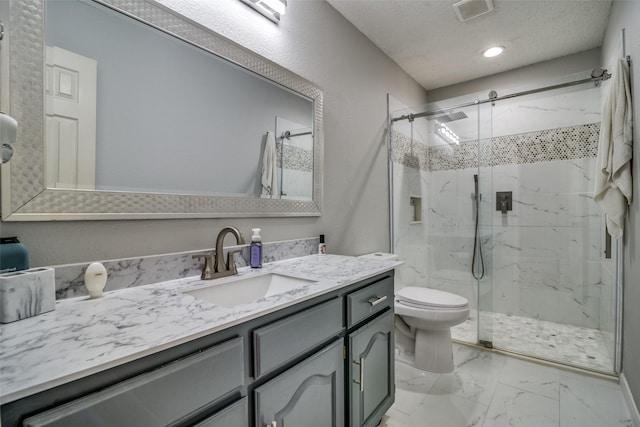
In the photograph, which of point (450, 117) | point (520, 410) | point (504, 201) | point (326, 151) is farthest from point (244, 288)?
point (504, 201)

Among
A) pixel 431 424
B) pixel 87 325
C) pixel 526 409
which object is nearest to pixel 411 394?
pixel 431 424

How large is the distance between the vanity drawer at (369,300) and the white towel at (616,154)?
1.41 m

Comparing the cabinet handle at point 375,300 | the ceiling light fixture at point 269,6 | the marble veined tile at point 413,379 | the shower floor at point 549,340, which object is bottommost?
the marble veined tile at point 413,379

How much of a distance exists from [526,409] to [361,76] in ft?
Result: 7.79

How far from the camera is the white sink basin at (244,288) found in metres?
1.10

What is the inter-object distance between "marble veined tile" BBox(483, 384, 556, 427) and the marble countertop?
1.26 m

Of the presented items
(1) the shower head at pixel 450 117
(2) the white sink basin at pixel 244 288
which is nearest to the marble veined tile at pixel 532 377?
(2) the white sink basin at pixel 244 288

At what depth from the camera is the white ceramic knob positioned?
88cm

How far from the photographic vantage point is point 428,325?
195 centimetres

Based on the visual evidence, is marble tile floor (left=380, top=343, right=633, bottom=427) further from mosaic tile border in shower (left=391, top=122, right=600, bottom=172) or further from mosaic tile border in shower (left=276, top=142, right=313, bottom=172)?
mosaic tile border in shower (left=391, top=122, right=600, bottom=172)

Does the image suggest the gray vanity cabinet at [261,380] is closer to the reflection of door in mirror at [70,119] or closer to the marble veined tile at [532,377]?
the reflection of door in mirror at [70,119]

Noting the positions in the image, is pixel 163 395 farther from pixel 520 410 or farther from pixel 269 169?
pixel 520 410

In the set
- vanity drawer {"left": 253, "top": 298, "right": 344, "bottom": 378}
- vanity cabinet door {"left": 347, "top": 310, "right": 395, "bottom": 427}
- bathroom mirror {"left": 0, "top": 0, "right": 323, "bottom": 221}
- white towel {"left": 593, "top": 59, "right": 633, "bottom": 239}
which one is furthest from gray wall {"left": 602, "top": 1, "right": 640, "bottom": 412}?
bathroom mirror {"left": 0, "top": 0, "right": 323, "bottom": 221}

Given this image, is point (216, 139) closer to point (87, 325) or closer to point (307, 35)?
point (87, 325)
